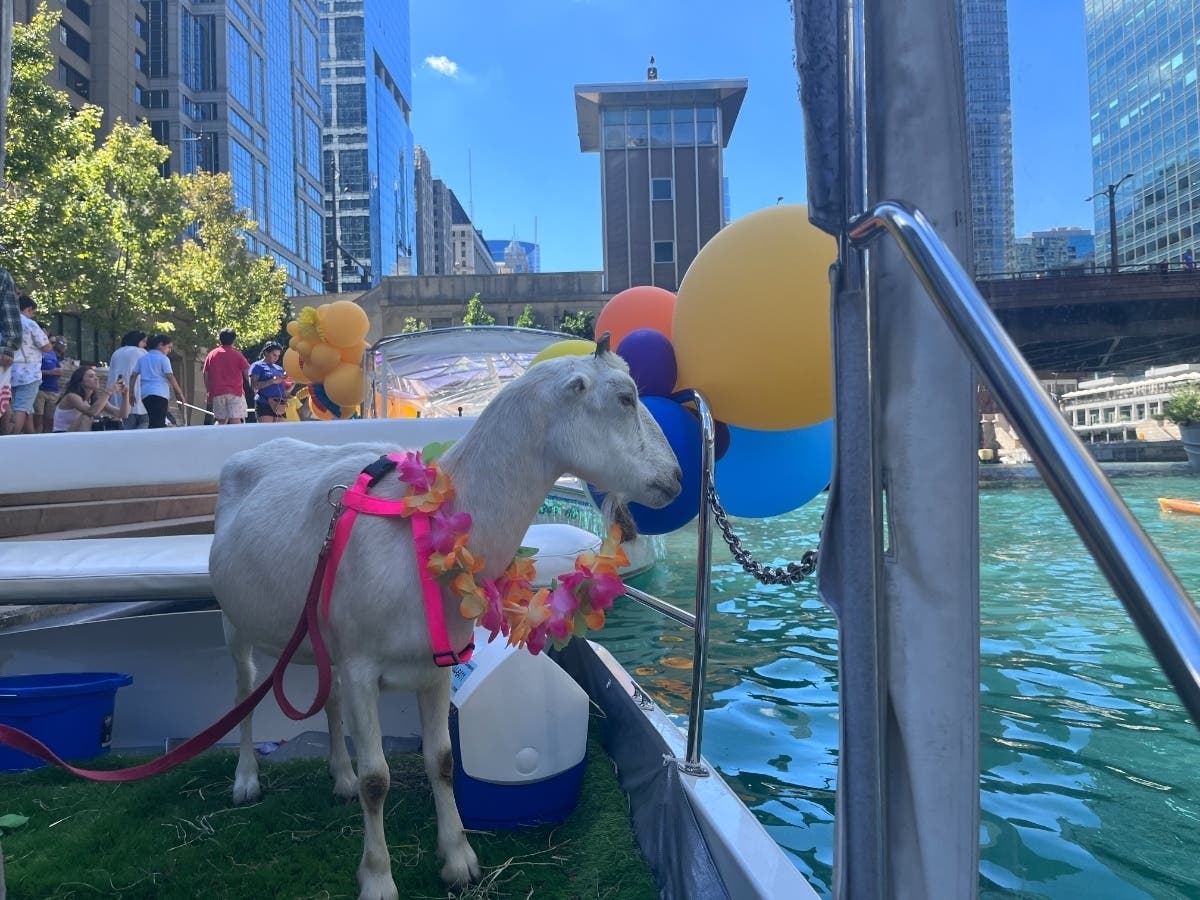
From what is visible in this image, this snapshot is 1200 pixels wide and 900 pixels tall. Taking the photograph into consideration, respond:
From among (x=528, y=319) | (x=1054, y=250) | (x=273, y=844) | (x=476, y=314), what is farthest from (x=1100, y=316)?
(x=476, y=314)

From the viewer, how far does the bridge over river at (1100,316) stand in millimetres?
1139

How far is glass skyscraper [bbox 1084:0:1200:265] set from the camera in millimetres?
1124

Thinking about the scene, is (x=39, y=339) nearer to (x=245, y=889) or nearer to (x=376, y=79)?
(x=245, y=889)

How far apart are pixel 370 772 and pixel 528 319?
33.5m

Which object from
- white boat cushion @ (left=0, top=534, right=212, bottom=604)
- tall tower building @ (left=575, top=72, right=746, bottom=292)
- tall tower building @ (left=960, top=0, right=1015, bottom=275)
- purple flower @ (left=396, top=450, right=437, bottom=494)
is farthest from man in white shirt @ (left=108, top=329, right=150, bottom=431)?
tall tower building @ (left=575, top=72, right=746, bottom=292)

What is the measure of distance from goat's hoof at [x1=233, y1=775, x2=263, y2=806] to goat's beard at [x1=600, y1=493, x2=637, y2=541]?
1.79 meters

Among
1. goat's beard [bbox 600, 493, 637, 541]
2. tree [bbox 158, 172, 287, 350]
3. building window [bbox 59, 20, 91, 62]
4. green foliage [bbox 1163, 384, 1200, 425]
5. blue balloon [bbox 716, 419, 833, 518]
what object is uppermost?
building window [bbox 59, 20, 91, 62]

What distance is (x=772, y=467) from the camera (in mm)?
3037

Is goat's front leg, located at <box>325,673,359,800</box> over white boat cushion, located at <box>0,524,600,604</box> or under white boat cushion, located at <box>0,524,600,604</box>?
under

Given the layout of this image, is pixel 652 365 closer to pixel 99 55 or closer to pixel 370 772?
pixel 370 772

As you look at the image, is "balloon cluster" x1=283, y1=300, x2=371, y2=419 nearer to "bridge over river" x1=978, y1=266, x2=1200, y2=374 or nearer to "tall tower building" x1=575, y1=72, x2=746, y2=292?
"bridge over river" x1=978, y1=266, x2=1200, y2=374

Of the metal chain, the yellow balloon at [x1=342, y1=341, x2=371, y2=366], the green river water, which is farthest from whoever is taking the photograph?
the yellow balloon at [x1=342, y1=341, x2=371, y2=366]

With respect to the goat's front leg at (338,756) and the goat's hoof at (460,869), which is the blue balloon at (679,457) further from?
the goat's front leg at (338,756)

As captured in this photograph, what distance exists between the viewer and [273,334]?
102 feet
